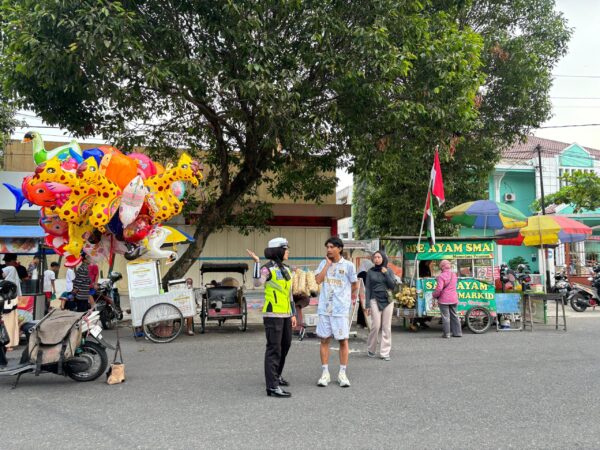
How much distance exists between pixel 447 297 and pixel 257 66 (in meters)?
5.97

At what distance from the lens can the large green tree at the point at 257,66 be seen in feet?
30.2

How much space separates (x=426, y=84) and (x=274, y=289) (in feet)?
22.0

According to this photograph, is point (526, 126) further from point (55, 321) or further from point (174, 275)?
point (55, 321)

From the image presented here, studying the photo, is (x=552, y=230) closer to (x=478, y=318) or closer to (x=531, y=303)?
(x=531, y=303)

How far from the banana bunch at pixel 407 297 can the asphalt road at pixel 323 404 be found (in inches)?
101

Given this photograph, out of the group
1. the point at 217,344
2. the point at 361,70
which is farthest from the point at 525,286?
the point at 217,344

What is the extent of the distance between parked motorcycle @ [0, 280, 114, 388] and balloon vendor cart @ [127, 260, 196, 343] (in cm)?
319

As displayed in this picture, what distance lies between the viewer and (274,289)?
6.36 m

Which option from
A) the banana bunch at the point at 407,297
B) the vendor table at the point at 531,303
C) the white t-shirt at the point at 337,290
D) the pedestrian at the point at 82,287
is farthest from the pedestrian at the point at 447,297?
the pedestrian at the point at 82,287

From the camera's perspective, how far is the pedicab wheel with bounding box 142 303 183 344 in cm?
1032

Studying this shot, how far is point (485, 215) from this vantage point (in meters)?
13.5

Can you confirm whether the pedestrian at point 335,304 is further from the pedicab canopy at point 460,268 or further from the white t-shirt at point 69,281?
the white t-shirt at point 69,281

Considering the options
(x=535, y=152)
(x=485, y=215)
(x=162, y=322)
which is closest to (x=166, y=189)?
(x=162, y=322)

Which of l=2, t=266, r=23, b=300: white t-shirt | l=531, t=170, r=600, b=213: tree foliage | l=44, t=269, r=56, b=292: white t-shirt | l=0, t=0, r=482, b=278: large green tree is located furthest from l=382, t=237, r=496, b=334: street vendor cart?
l=531, t=170, r=600, b=213: tree foliage
